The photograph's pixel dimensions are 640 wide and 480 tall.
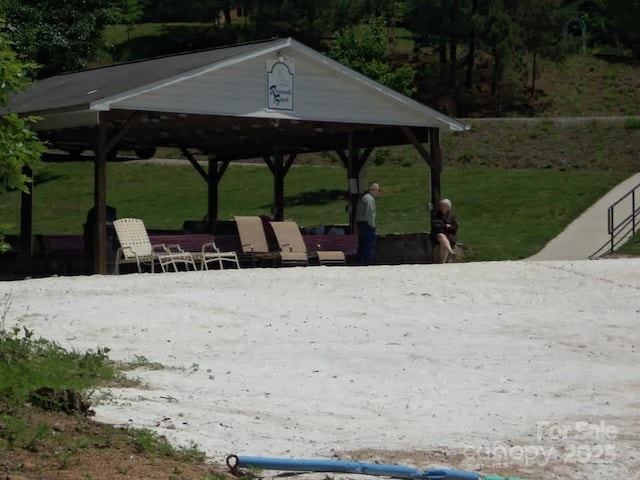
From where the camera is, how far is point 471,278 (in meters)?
16.4

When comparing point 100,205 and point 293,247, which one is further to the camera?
point 293,247

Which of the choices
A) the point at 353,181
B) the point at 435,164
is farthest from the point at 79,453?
the point at 353,181

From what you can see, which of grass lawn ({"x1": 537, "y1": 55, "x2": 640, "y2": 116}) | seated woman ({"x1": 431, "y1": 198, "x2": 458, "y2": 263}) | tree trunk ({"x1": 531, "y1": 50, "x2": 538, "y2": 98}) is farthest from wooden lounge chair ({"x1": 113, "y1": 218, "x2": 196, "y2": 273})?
tree trunk ({"x1": 531, "y1": 50, "x2": 538, "y2": 98})

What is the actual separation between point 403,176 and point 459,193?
4.79m

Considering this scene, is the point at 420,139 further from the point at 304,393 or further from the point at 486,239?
the point at 304,393

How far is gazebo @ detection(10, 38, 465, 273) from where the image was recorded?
18.5 metres

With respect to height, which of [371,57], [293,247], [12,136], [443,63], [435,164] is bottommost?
[293,247]

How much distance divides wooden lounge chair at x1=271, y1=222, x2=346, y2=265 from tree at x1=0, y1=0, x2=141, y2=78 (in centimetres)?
2360

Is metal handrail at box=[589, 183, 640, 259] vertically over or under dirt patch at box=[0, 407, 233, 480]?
under

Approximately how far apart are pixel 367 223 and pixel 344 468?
1348cm

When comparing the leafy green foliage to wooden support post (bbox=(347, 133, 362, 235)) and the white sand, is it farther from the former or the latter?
wooden support post (bbox=(347, 133, 362, 235))

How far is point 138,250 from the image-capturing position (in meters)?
18.3

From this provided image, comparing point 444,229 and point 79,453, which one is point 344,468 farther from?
point 444,229

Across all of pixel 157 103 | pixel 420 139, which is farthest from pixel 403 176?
pixel 157 103
